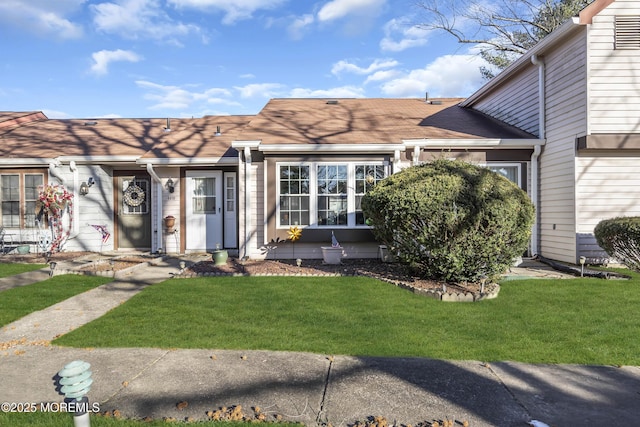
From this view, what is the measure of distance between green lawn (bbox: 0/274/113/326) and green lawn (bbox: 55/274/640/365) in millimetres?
1202

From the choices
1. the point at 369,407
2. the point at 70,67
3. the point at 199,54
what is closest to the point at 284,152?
the point at 369,407

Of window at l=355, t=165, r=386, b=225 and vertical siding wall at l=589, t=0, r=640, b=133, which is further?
window at l=355, t=165, r=386, b=225

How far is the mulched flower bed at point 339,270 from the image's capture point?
6.63m

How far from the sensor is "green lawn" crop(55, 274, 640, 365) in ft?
13.4

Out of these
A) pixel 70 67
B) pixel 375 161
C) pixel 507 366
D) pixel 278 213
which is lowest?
pixel 507 366

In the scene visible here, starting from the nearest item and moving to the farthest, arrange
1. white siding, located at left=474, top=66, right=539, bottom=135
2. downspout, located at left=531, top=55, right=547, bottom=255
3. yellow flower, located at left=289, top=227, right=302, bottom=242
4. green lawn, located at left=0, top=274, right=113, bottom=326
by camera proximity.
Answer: green lawn, located at left=0, top=274, right=113, bottom=326, yellow flower, located at left=289, top=227, right=302, bottom=242, downspout, located at left=531, top=55, right=547, bottom=255, white siding, located at left=474, top=66, right=539, bottom=135

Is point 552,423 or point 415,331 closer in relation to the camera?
point 552,423

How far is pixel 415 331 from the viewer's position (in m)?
4.61

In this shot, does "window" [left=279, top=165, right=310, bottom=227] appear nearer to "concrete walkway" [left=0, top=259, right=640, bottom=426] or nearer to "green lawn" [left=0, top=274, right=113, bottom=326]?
"green lawn" [left=0, top=274, right=113, bottom=326]

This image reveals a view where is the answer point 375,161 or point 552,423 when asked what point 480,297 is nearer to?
point 552,423

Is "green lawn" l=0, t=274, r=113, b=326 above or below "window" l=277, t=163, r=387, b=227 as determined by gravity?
below

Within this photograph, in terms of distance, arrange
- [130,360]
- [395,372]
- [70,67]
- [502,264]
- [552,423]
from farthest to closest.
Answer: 1. [70,67]
2. [502,264]
3. [130,360]
4. [395,372]
5. [552,423]

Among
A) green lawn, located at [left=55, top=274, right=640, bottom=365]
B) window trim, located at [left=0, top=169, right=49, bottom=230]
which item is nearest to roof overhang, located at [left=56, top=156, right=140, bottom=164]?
window trim, located at [left=0, top=169, right=49, bottom=230]

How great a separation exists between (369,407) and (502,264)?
14.7ft
